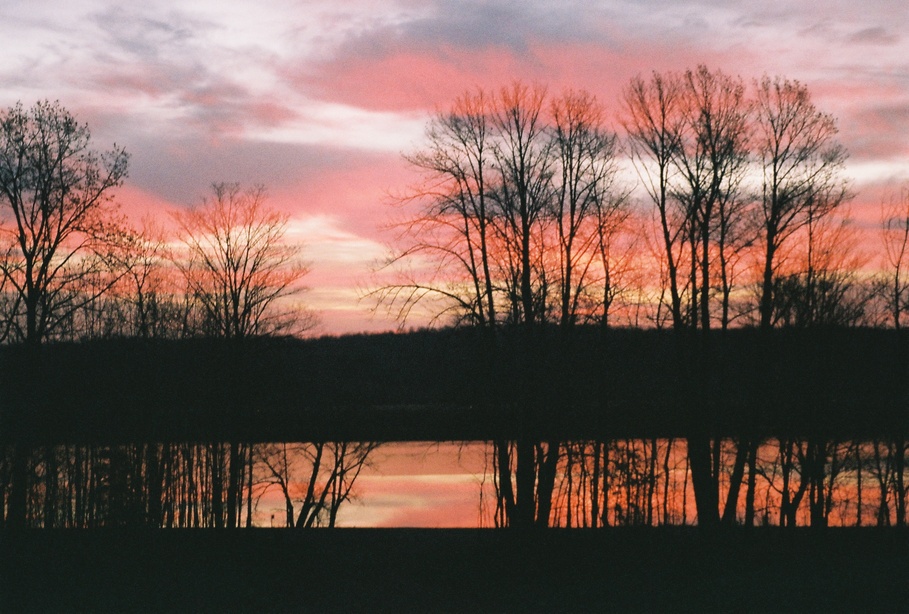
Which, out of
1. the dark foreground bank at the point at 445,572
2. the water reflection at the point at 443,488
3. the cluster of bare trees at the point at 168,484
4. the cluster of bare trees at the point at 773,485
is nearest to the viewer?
the dark foreground bank at the point at 445,572

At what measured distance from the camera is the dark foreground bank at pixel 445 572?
18797 mm

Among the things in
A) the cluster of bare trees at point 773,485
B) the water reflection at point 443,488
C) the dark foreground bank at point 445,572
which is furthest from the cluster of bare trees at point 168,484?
the cluster of bare trees at point 773,485

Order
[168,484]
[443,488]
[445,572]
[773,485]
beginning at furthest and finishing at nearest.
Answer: [443,488], [168,484], [773,485], [445,572]

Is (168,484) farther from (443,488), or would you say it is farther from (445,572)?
(445,572)

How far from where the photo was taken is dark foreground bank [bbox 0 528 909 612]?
1880cm

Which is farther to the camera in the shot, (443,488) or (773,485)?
(443,488)

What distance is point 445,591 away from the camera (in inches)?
822

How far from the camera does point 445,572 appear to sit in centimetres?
2286

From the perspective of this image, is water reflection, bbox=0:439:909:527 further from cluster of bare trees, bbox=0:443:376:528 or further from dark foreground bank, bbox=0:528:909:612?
dark foreground bank, bbox=0:528:909:612

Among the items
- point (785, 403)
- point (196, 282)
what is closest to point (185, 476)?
point (196, 282)

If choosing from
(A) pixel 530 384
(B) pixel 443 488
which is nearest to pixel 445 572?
(A) pixel 530 384

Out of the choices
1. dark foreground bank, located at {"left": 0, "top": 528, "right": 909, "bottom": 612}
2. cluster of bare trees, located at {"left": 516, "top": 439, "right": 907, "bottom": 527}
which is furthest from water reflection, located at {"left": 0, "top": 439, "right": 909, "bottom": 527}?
dark foreground bank, located at {"left": 0, "top": 528, "right": 909, "bottom": 612}

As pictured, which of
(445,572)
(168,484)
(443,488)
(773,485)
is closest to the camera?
(445,572)

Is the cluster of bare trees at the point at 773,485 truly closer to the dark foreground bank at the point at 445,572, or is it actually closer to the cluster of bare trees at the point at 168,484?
the dark foreground bank at the point at 445,572
